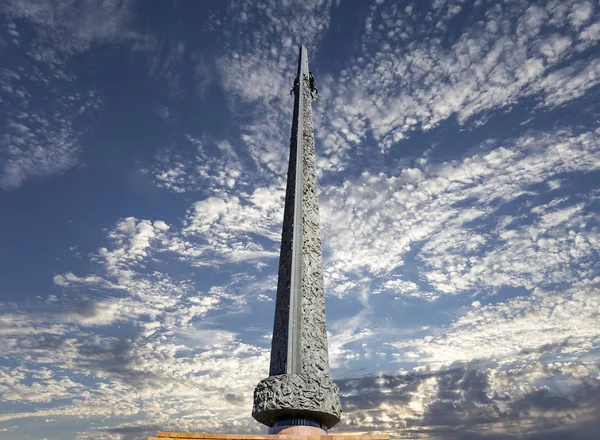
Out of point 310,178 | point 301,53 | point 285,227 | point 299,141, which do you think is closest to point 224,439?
point 285,227

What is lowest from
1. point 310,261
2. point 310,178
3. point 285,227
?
point 310,261

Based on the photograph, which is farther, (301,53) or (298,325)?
(301,53)

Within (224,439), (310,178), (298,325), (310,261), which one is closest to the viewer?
(224,439)

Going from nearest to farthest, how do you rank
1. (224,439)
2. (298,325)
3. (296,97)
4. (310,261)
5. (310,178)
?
(224,439), (298,325), (310,261), (310,178), (296,97)

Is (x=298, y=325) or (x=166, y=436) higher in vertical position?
(x=298, y=325)

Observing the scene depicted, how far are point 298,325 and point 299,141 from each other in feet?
21.7

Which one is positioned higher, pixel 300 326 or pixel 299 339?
pixel 300 326

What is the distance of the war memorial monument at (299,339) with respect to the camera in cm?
1043

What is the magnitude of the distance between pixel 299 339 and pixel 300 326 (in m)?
0.35

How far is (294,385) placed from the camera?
10578 mm

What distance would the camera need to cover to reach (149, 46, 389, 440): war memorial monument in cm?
1043

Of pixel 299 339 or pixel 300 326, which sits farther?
pixel 300 326

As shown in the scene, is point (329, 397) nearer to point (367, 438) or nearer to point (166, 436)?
point (367, 438)

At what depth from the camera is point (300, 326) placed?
11719mm
